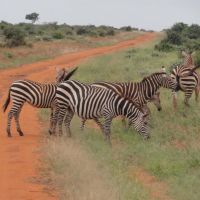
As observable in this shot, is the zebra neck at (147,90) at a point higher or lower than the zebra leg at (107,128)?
higher

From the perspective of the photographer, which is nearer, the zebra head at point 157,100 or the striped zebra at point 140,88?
the striped zebra at point 140,88

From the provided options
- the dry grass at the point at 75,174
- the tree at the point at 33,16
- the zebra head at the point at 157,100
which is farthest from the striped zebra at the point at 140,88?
the tree at the point at 33,16

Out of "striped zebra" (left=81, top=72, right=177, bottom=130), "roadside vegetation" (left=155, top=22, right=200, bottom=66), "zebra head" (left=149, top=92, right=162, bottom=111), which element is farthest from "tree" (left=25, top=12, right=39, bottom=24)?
"striped zebra" (left=81, top=72, right=177, bottom=130)

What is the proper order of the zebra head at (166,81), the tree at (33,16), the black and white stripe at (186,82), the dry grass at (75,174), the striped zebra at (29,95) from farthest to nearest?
1. the tree at (33,16)
2. the black and white stripe at (186,82)
3. the zebra head at (166,81)
4. the striped zebra at (29,95)
5. the dry grass at (75,174)

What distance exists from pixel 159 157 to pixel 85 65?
17.7m

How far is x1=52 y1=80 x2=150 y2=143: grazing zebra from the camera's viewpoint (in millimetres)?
14547

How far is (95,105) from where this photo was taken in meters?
14.7

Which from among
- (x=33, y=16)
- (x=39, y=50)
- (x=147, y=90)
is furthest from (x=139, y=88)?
(x=33, y=16)

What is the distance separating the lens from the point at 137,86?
651 inches

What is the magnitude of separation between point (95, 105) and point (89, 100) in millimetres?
209

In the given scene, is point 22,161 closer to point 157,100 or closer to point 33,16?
point 157,100

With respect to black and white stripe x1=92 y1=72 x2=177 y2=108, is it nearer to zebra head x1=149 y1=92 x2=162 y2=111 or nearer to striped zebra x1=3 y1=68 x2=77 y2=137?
zebra head x1=149 y1=92 x2=162 y2=111

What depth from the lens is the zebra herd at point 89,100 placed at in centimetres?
1462

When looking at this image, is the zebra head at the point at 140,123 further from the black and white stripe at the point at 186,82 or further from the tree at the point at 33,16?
the tree at the point at 33,16
